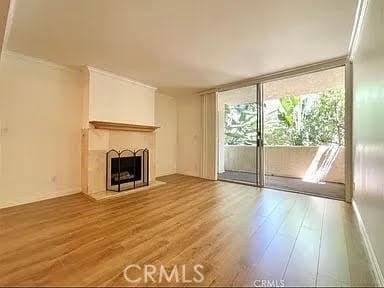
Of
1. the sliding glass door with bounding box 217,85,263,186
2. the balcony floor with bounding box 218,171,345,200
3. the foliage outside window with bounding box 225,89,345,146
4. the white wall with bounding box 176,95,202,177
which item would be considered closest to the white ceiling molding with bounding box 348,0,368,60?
the sliding glass door with bounding box 217,85,263,186

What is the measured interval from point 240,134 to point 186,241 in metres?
3.80

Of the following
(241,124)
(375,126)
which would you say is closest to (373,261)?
(375,126)

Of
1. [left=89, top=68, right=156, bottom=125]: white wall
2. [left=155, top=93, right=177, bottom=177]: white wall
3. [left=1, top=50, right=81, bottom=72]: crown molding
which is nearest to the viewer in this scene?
[left=1, top=50, right=81, bottom=72]: crown molding

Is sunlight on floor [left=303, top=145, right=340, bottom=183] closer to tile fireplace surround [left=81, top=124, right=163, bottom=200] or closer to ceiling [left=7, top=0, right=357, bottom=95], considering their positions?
ceiling [left=7, top=0, right=357, bottom=95]

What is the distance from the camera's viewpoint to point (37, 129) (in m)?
3.58

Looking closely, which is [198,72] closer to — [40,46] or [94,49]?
[94,49]

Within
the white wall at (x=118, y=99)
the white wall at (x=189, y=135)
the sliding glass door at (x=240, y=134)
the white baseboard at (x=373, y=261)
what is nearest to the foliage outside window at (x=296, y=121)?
the sliding glass door at (x=240, y=134)

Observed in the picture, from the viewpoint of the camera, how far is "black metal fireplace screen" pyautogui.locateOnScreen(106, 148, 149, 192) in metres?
4.26

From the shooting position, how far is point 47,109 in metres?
3.71

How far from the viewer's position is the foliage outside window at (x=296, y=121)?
213 inches

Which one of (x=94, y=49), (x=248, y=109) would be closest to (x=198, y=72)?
(x=248, y=109)

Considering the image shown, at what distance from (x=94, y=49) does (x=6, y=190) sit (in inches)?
100

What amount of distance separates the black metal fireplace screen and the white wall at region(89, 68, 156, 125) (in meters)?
0.73

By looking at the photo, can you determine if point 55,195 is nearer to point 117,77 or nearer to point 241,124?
point 117,77
